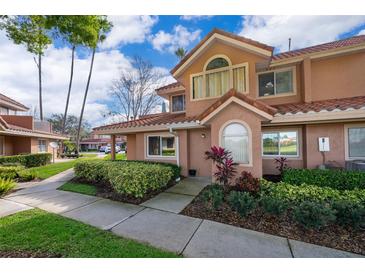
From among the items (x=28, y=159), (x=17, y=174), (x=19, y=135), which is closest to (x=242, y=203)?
(x=17, y=174)

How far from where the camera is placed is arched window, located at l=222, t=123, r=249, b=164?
22.6ft

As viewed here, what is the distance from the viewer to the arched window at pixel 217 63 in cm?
913

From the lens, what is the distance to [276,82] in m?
9.09

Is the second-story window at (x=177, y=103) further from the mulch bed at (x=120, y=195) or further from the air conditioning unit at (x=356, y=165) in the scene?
the air conditioning unit at (x=356, y=165)

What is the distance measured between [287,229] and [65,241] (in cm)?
511

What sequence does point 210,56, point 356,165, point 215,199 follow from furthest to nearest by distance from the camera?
point 210,56 → point 356,165 → point 215,199

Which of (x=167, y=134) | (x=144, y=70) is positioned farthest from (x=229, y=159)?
(x=144, y=70)

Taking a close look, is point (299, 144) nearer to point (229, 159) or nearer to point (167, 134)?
point (229, 159)

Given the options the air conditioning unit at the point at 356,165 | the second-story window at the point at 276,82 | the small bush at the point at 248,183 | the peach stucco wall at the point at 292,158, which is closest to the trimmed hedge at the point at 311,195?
the small bush at the point at 248,183

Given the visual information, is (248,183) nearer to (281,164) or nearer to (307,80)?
(281,164)

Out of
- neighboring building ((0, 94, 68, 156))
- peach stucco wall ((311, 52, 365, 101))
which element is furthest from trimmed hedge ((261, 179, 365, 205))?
neighboring building ((0, 94, 68, 156))

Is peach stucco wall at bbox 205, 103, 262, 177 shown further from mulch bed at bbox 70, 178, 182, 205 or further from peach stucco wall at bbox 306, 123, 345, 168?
mulch bed at bbox 70, 178, 182, 205

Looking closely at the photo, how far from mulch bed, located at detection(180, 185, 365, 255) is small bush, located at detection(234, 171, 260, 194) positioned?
92 cm
